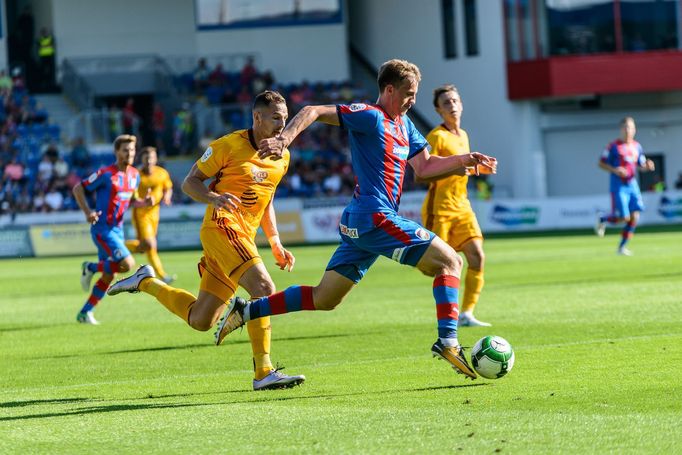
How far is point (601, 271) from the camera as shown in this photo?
20.6 metres

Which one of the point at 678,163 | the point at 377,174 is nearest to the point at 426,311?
the point at 377,174

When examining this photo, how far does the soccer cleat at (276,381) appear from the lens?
925 cm

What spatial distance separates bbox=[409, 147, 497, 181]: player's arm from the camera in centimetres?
920

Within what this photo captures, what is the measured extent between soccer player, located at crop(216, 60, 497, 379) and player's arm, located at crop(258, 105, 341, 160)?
0.23ft

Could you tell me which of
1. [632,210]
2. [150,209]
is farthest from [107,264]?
[632,210]

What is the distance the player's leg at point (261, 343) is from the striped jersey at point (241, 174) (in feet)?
1.55

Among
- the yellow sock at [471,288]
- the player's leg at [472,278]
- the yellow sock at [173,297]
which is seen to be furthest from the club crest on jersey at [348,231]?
the yellow sock at [471,288]

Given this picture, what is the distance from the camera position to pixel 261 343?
9.42 m

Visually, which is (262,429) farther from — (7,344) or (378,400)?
(7,344)

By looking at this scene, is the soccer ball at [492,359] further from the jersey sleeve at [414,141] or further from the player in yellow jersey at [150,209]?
the player in yellow jersey at [150,209]

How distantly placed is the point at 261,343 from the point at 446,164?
1.89 metres

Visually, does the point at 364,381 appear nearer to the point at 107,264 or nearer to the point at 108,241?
the point at 107,264

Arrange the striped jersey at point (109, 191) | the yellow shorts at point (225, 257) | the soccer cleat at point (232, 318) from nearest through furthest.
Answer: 1. the soccer cleat at point (232, 318)
2. the yellow shorts at point (225, 257)
3. the striped jersey at point (109, 191)

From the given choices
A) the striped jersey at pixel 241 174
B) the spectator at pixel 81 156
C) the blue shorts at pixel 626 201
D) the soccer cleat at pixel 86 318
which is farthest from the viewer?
the spectator at pixel 81 156
